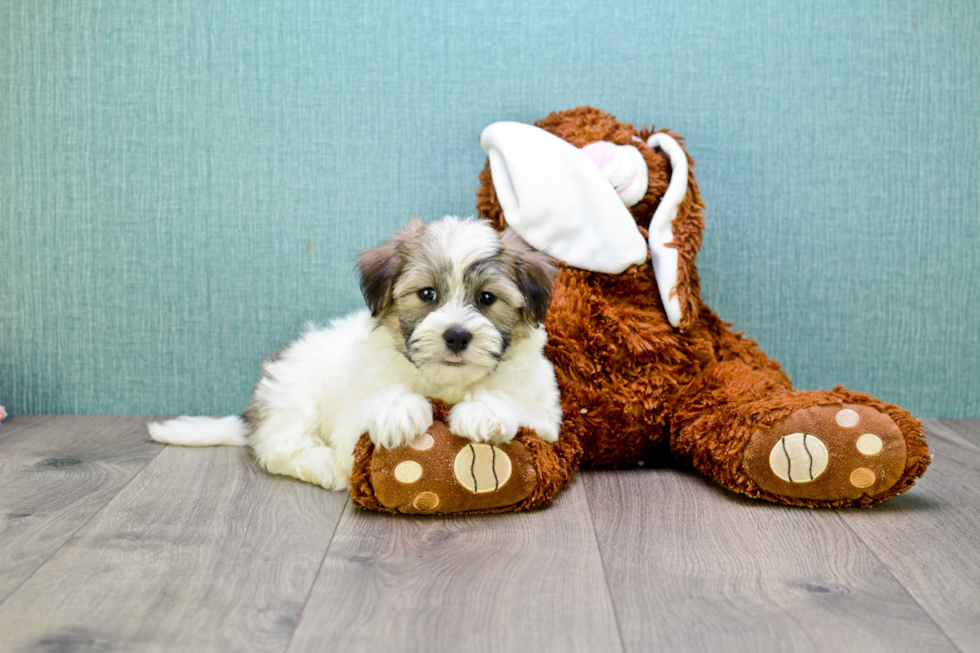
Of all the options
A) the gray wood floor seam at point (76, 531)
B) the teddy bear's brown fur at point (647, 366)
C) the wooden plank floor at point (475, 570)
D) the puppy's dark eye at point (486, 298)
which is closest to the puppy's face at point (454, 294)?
the puppy's dark eye at point (486, 298)

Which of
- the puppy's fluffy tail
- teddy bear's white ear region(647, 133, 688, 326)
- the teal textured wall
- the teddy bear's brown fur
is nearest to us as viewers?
the teddy bear's brown fur

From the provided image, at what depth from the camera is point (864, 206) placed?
8.82 ft

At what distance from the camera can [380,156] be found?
2.64 m

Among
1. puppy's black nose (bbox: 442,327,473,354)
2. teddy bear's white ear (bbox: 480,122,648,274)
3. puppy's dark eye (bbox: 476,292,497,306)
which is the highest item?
teddy bear's white ear (bbox: 480,122,648,274)

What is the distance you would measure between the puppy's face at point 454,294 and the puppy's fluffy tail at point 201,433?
78cm

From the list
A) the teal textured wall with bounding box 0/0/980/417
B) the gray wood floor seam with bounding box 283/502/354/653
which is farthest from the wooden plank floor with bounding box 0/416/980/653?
the teal textured wall with bounding box 0/0/980/417

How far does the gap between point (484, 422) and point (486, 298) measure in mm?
283

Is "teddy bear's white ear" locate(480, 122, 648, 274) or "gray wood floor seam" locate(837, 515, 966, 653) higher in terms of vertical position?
"teddy bear's white ear" locate(480, 122, 648, 274)

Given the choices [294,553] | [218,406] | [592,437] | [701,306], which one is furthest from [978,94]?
[218,406]

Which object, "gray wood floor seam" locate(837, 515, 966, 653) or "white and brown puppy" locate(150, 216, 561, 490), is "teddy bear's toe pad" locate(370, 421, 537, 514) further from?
"gray wood floor seam" locate(837, 515, 966, 653)

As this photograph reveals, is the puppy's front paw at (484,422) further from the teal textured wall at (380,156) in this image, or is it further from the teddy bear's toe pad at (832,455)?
the teal textured wall at (380,156)

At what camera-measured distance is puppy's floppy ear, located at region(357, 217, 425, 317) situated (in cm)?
184

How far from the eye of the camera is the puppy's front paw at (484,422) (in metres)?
1.76

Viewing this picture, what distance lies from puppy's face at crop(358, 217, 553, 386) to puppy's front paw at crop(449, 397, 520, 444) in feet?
0.25
